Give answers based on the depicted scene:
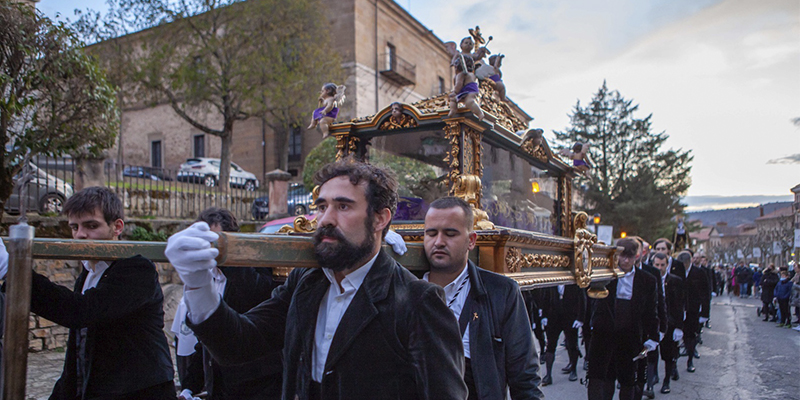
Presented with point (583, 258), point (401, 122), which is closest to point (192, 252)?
point (401, 122)

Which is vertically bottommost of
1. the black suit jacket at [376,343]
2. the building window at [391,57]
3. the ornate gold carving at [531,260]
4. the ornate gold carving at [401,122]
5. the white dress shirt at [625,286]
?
the white dress shirt at [625,286]

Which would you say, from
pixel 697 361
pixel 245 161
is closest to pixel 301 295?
pixel 697 361

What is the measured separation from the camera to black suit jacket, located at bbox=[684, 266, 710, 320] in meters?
9.55

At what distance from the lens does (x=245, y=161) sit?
31.7 metres

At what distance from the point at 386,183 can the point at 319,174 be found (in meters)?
0.27

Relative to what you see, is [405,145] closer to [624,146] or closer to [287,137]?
[287,137]

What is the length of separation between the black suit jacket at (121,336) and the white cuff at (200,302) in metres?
0.88

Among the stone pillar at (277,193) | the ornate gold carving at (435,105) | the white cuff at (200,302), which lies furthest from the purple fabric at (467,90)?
the stone pillar at (277,193)

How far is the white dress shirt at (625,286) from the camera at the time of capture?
619 centimetres

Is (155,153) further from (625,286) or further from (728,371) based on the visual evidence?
(625,286)

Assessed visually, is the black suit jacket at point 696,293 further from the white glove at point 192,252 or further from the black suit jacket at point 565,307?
the white glove at point 192,252

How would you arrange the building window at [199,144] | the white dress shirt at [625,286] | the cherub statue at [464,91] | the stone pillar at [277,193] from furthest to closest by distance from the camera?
1. the building window at [199,144]
2. the stone pillar at [277,193]
3. the white dress shirt at [625,286]
4. the cherub statue at [464,91]

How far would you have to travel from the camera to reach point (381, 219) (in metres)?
2.16

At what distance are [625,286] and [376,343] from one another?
509cm
